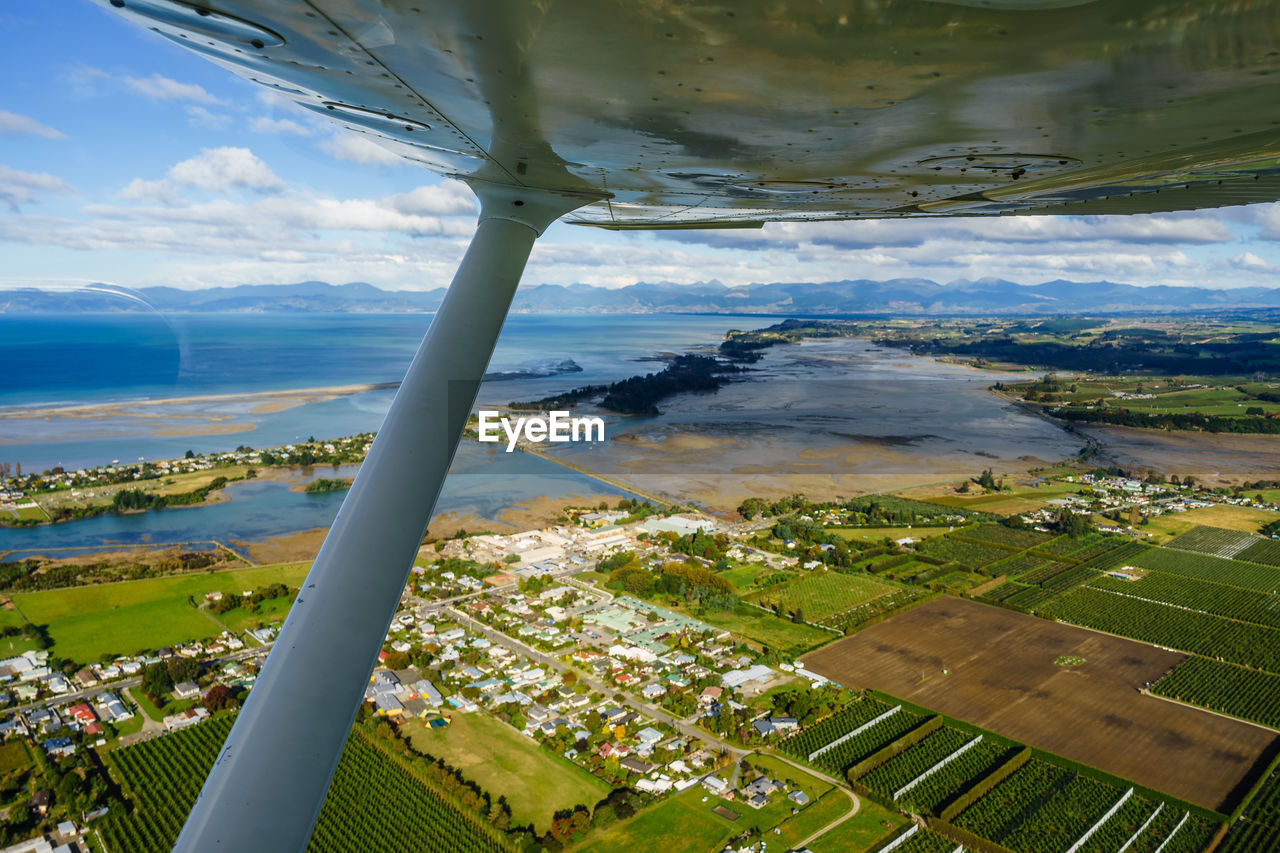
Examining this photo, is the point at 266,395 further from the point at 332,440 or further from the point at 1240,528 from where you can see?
the point at 1240,528

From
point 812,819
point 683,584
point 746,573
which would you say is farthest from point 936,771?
point 746,573

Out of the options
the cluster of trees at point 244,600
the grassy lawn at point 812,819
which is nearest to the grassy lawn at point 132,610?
the cluster of trees at point 244,600

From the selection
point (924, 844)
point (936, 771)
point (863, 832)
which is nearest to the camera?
point (924, 844)

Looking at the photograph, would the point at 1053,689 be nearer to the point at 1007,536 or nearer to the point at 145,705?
the point at 1007,536

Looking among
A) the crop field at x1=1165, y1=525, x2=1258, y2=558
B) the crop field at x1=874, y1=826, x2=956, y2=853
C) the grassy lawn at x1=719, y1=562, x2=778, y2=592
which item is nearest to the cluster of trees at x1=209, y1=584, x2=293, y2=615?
the grassy lawn at x1=719, y1=562, x2=778, y2=592

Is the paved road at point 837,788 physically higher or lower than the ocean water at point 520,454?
lower

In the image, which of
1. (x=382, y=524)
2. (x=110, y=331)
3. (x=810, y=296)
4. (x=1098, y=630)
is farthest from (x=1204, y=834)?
(x=810, y=296)

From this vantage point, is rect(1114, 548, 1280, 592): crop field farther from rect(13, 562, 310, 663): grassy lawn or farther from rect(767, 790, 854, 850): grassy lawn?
rect(13, 562, 310, 663): grassy lawn

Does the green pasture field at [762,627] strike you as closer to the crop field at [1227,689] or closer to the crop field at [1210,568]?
the crop field at [1227,689]
